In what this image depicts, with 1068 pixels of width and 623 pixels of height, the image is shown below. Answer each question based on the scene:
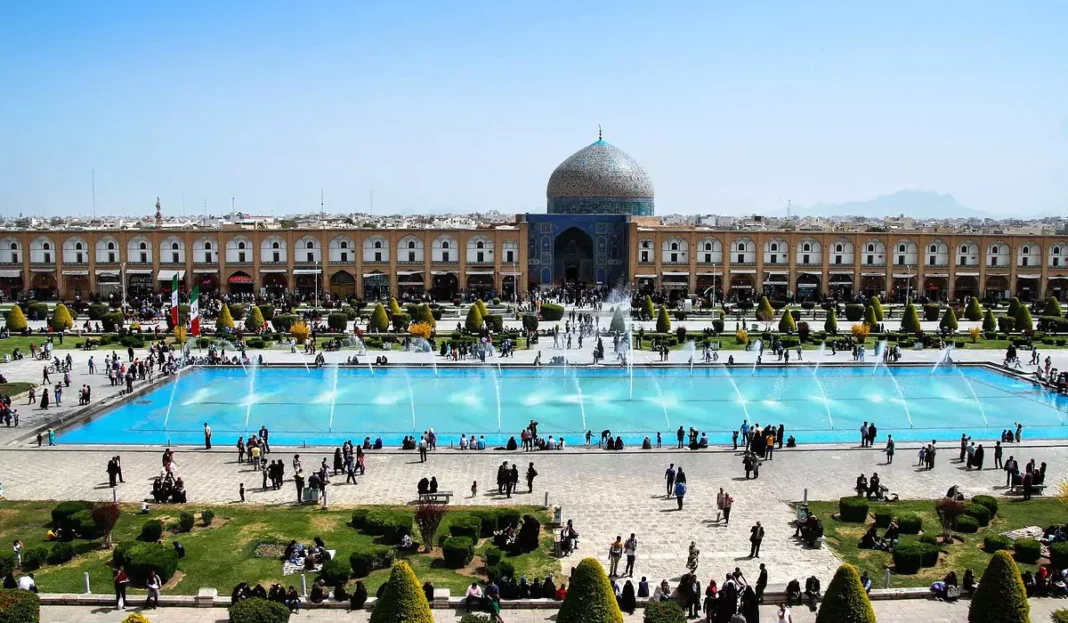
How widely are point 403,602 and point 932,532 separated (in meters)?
9.65

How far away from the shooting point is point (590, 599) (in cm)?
1009

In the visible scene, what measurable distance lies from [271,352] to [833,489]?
22729 mm

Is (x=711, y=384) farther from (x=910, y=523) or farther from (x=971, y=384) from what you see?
(x=910, y=523)

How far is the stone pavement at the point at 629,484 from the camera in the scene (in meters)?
14.9

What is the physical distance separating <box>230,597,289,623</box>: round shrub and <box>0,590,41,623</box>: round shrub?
2.30 meters

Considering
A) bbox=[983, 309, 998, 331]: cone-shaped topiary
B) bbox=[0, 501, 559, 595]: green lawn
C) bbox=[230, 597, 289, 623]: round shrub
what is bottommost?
bbox=[0, 501, 559, 595]: green lawn

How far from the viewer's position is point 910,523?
15500 mm

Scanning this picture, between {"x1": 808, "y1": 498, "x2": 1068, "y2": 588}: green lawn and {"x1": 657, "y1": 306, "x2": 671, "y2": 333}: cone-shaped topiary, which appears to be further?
{"x1": 657, "y1": 306, "x2": 671, "y2": 333}: cone-shaped topiary

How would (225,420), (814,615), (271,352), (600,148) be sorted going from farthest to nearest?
(600,148) → (271,352) → (225,420) → (814,615)

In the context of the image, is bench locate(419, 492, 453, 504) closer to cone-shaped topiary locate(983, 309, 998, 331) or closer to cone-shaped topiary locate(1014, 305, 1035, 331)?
cone-shaped topiary locate(983, 309, 998, 331)

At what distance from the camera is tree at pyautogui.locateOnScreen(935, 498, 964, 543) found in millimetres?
15109

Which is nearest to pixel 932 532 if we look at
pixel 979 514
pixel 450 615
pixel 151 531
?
pixel 979 514

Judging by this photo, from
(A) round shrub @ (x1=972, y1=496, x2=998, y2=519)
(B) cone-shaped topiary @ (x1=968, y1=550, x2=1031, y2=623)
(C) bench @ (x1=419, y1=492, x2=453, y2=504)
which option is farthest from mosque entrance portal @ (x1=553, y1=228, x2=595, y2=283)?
(B) cone-shaped topiary @ (x1=968, y1=550, x2=1031, y2=623)

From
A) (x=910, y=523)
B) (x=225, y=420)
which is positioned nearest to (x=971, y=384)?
(x=910, y=523)
